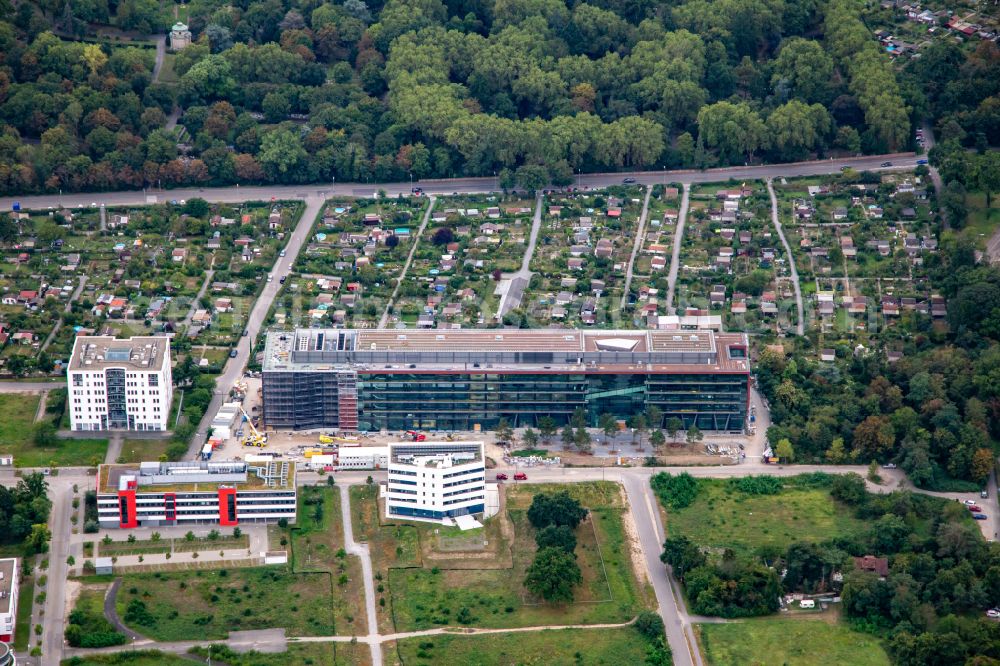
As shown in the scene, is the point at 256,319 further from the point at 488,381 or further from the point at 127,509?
the point at 127,509

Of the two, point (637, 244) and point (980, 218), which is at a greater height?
point (980, 218)

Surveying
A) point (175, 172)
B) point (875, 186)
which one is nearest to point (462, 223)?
point (175, 172)

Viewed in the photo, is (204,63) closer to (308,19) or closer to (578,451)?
(308,19)

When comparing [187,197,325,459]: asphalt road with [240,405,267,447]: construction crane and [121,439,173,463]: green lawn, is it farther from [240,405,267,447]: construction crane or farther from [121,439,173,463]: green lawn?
[240,405,267,447]: construction crane

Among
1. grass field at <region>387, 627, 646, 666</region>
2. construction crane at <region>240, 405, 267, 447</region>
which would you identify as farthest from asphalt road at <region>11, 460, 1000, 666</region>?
construction crane at <region>240, 405, 267, 447</region>

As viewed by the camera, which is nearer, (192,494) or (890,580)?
(890,580)

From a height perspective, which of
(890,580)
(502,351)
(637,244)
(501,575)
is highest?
(637,244)

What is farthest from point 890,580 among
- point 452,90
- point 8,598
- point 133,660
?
point 452,90

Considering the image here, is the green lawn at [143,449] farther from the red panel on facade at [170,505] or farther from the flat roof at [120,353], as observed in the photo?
the red panel on facade at [170,505]
